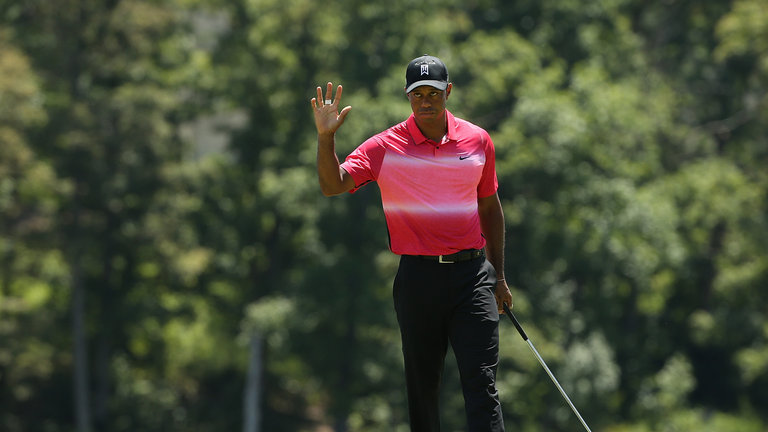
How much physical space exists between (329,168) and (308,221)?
22.5 meters

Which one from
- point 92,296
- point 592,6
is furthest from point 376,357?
point 592,6

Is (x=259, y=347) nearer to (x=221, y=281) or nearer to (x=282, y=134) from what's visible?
(x=221, y=281)

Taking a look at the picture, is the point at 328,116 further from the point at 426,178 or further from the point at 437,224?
the point at 437,224

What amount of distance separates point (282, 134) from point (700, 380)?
14.7 metres

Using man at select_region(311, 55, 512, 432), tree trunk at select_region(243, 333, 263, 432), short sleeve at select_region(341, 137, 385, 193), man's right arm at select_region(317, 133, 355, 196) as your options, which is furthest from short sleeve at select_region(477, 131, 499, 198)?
tree trunk at select_region(243, 333, 263, 432)

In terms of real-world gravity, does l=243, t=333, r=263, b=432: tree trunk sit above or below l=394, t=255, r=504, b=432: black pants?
above

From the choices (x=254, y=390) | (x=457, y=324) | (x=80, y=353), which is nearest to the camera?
(x=457, y=324)

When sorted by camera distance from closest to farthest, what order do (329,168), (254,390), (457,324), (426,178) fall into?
(329,168) < (426,178) < (457,324) < (254,390)

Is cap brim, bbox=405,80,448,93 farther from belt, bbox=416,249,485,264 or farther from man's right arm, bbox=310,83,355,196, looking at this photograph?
belt, bbox=416,249,485,264

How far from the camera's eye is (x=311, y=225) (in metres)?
26.4

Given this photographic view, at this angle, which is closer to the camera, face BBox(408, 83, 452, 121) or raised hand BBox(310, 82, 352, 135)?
raised hand BBox(310, 82, 352, 135)

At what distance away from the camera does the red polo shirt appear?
176 inches

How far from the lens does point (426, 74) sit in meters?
4.33

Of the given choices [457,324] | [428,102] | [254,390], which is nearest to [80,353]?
[254,390]
